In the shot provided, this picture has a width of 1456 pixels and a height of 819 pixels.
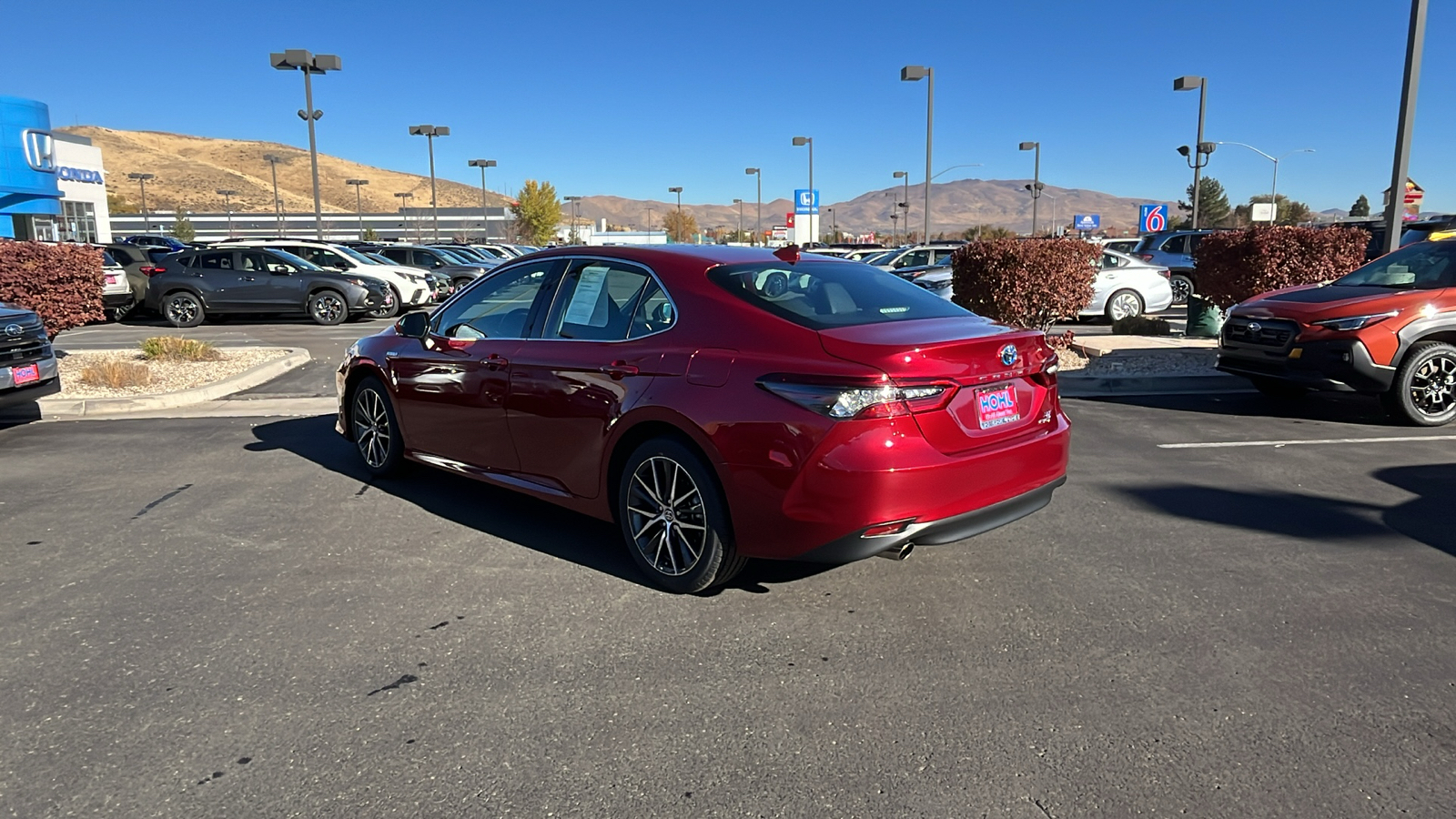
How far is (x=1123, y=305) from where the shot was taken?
1653 cm

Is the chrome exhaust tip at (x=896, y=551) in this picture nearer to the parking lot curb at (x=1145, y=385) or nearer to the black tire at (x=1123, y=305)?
the parking lot curb at (x=1145, y=385)

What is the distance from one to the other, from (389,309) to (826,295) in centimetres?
1757

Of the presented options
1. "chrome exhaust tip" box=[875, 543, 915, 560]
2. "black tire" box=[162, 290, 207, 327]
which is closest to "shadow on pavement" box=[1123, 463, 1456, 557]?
"chrome exhaust tip" box=[875, 543, 915, 560]

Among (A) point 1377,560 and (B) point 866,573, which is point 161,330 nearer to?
(B) point 866,573

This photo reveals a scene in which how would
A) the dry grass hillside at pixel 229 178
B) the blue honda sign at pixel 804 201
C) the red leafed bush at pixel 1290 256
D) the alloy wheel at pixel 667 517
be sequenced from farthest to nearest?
1. the dry grass hillside at pixel 229 178
2. the blue honda sign at pixel 804 201
3. the red leafed bush at pixel 1290 256
4. the alloy wheel at pixel 667 517

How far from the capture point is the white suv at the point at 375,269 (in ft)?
67.0

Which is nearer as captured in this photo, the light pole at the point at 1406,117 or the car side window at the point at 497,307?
the car side window at the point at 497,307

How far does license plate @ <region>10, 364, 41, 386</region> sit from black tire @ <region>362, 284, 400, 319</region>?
11787 mm

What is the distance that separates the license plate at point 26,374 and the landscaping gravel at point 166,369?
1.50 m

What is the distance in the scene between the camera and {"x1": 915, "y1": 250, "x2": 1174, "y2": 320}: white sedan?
1641 centimetres

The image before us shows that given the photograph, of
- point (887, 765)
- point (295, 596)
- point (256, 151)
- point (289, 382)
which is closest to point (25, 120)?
point (289, 382)

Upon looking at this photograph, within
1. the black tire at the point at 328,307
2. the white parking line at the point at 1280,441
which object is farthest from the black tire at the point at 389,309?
the white parking line at the point at 1280,441

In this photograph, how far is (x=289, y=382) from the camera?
1113 cm

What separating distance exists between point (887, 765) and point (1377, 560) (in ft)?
10.7
